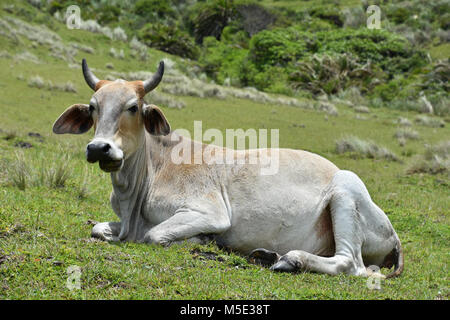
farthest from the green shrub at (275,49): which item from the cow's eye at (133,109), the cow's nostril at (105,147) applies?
the cow's nostril at (105,147)

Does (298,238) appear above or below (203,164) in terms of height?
below

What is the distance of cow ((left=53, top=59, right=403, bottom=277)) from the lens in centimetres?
562

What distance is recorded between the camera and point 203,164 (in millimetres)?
6320

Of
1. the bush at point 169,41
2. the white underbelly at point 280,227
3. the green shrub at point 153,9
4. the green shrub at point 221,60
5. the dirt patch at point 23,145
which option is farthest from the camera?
the green shrub at point 153,9

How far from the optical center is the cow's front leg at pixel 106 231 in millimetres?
5754

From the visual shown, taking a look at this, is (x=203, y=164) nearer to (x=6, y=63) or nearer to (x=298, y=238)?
(x=298, y=238)

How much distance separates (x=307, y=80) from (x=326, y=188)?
28.3m

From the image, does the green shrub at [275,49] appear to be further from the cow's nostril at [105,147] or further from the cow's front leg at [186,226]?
the cow's nostril at [105,147]

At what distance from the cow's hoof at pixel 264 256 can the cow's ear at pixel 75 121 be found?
2505mm

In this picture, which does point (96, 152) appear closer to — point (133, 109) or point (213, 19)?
point (133, 109)

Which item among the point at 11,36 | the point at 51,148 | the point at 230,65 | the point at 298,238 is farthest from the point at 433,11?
the point at 298,238

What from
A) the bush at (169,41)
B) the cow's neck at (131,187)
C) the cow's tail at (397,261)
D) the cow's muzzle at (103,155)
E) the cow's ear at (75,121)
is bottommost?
the cow's tail at (397,261)

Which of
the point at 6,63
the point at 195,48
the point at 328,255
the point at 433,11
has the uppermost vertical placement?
the point at 433,11

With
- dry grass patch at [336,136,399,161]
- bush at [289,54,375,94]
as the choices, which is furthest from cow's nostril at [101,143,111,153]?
bush at [289,54,375,94]
